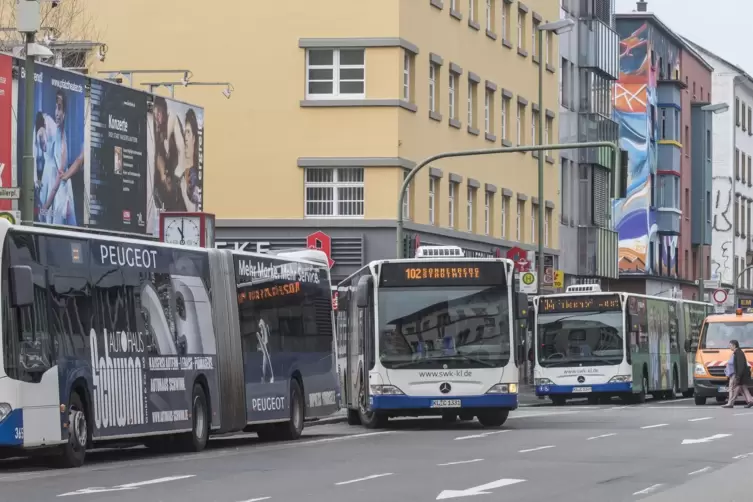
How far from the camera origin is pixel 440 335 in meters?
31.8

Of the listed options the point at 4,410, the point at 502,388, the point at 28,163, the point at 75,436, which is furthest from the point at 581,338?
the point at 4,410

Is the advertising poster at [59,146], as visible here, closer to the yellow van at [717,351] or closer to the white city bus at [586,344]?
the white city bus at [586,344]

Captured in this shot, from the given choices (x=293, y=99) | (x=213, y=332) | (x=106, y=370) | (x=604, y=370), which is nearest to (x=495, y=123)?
(x=293, y=99)

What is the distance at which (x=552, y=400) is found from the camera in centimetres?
4962

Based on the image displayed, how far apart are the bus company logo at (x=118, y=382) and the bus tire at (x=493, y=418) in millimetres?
10534

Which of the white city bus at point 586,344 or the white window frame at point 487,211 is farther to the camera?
the white window frame at point 487,211

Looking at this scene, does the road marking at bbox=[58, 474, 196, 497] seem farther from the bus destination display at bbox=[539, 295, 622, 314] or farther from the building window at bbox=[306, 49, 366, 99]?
the building window at bbox=[306, 49, 366, 99]

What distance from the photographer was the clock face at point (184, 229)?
3278 cm

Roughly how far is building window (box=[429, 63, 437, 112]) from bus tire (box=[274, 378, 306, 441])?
25842mm

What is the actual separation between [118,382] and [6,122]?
503 inches

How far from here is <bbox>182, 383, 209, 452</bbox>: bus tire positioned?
25078mm

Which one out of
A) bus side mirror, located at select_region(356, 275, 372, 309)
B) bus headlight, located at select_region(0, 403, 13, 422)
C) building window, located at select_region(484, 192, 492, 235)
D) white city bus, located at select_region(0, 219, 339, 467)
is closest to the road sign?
building window, located at select_region(484, 192, 492, 235)

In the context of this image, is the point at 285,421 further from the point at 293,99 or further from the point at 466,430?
the point at 293,99

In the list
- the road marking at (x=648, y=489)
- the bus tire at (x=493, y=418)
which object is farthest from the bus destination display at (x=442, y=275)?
the road marking at (x=648, y=489)
